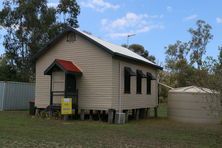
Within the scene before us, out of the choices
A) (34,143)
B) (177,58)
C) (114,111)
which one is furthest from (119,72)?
(177,58)

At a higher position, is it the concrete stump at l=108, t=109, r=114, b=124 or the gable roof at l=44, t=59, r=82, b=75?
the gable roof at l=44, t=59, r=82, b=75

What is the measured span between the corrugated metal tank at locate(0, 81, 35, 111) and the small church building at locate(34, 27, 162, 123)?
17.1ft

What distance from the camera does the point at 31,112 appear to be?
2122 centimetres

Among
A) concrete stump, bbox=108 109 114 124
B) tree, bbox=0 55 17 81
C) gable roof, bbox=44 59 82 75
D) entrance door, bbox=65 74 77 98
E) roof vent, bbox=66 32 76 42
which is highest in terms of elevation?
roof vent, bbox=66 32 76 42

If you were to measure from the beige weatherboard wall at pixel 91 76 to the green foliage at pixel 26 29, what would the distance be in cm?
1470

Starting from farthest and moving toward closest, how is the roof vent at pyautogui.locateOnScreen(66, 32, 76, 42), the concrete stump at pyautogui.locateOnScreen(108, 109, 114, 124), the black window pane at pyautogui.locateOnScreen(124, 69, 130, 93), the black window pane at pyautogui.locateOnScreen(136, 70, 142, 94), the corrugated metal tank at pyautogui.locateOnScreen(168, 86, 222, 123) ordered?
1. the black window pane at pyautogui.locateOnScreen(136, 70, 142, 94)
2. the corrugated metal tank at pyautogui.locateOnScreen(168, 86, 222, 123)
3. the roof vent at pyautogui.locateOnScreen(66, 32, 76, 42)
4. the black window pane at pyautogui.locateOnScreen(124, 69, 130, 93)
5. the concrete stump at pyautogui.locateOnScreen(108, 109, 114, 124)

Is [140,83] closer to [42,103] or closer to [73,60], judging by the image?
[73,60]

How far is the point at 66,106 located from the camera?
1772 cm

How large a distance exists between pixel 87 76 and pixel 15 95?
30.1 feet

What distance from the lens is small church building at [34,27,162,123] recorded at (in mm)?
18156

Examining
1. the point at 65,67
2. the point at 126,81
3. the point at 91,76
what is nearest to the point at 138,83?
the point at 126,81

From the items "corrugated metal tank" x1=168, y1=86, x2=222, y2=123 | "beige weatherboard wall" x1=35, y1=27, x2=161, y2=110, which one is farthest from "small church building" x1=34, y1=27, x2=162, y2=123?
"corrugated metal tank" x1=168, y1=86, x2=222, y2=123

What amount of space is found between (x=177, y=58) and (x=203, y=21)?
7.36m

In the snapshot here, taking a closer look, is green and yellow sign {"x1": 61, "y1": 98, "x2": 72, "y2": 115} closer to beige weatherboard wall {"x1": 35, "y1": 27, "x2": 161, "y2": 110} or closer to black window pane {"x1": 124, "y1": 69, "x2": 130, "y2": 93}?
beige weatherboard wall {"x1": 35, "y1": 27, "x2": 161, "y2": 110}
